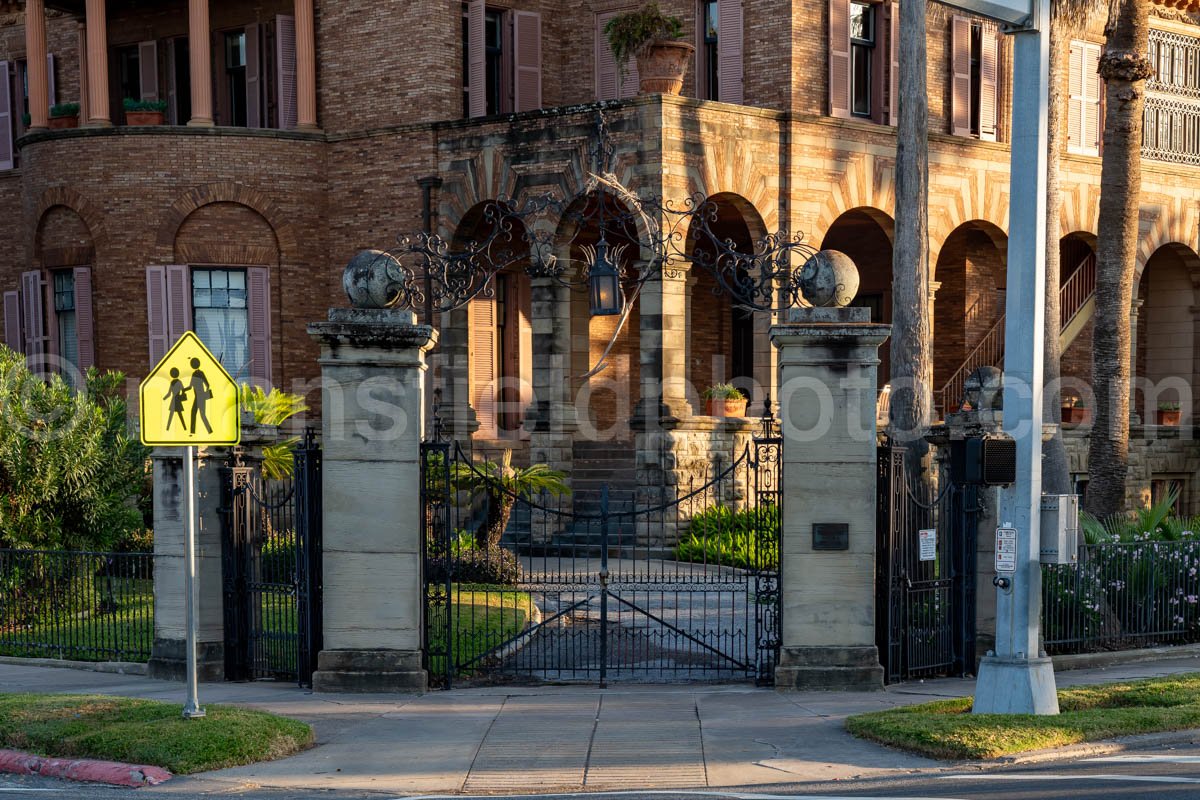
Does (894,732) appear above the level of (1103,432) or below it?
below

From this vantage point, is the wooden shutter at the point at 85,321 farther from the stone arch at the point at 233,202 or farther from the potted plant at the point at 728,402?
the potted plant at the point at 728,402

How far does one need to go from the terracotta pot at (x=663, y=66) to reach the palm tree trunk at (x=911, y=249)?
11.7ft

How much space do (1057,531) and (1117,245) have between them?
1120 centimetres

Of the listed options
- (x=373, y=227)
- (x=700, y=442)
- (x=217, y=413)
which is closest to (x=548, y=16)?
(x=373, y=227)

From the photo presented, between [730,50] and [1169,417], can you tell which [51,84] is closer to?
[730,50]

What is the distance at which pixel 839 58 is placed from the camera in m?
A: 26.0

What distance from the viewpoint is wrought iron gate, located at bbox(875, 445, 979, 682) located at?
46.0 ft

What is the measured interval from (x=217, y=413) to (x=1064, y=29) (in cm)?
1586

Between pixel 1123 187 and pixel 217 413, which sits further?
pixel 1123 187

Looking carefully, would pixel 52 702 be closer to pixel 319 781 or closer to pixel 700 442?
pixel 319 781

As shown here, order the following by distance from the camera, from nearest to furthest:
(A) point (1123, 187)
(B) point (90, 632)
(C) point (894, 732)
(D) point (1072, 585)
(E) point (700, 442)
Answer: (C) point (894, 732)
(D) point (1072, 585)
(B) point (90, 632)
(A) point (1123, 187)
(E) point (700, 442)

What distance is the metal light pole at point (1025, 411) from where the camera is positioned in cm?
1206

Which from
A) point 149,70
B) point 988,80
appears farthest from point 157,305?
point 988,80

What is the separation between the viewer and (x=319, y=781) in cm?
1070
